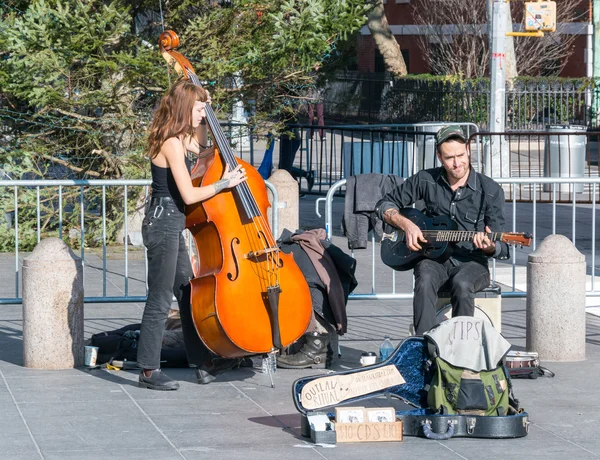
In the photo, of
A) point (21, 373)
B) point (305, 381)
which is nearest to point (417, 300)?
point (305, 381)

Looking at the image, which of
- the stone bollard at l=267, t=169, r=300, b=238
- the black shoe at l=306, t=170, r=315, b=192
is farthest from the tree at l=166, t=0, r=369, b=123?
the black shoe at l=306, t=170, r=315, b=192

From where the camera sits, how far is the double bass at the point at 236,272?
6.25m

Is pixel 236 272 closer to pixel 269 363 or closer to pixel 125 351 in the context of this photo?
pixel 269 363

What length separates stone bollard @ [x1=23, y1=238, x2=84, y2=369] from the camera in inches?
275

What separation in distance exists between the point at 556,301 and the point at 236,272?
2241 mm

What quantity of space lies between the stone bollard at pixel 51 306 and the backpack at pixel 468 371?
2.36 metres

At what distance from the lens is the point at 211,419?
597cm

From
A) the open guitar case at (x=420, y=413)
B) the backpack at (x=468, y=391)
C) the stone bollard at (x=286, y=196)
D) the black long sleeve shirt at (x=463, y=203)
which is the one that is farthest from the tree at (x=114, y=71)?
the backpack at (x=468, y=391)

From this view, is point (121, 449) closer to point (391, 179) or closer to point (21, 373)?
point (21, 373)

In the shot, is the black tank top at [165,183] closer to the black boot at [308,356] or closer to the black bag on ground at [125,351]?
the black bag on ground at [125,351]

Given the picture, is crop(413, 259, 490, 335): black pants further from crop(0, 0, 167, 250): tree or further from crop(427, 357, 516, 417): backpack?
crop(0, 0, 167, 250): tree

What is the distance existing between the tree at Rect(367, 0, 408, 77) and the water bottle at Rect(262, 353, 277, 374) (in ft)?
91.1

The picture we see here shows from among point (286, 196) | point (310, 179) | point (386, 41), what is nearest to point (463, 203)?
point (286, 196)

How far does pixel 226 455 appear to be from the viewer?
5.31 meters
